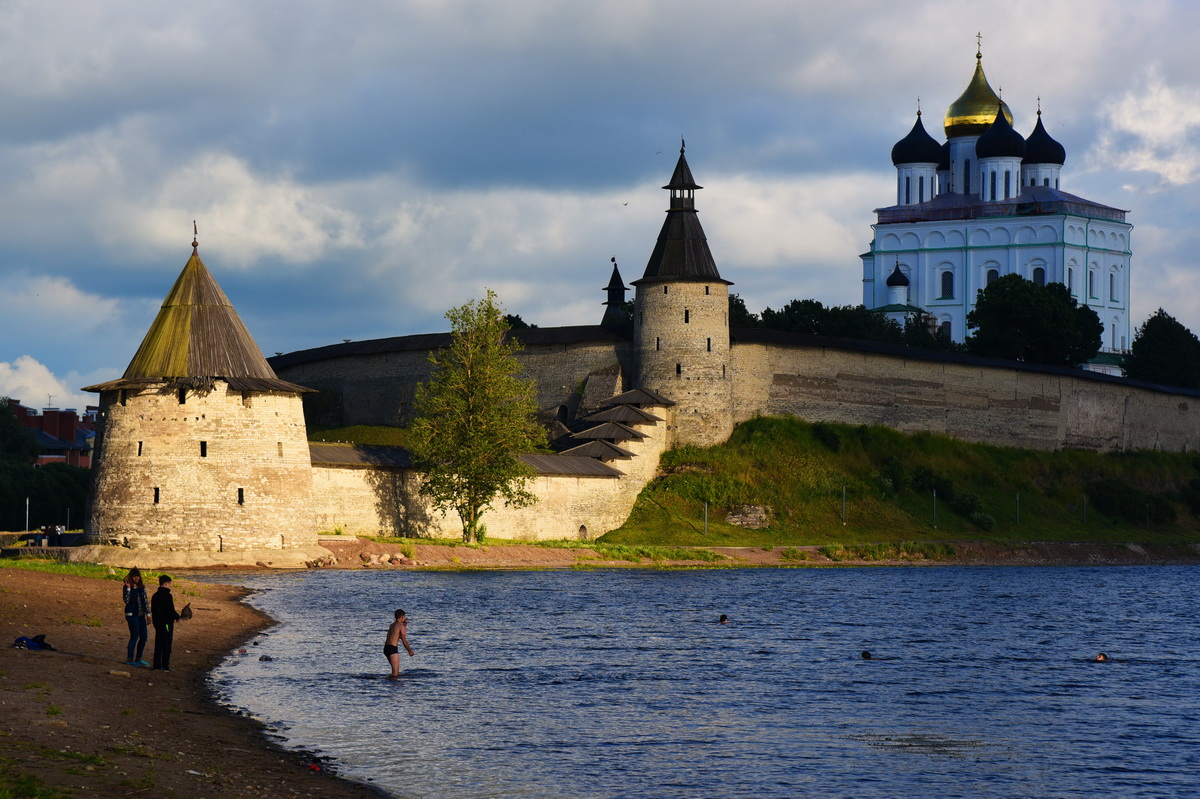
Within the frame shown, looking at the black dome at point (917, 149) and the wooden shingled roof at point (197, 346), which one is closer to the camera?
the wooden shingled roof at point (197, 346)

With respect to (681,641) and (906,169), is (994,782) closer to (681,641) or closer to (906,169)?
(681,641)

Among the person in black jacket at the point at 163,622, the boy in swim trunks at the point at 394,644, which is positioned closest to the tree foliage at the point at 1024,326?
the boy in swim trunks at the point at 394,644

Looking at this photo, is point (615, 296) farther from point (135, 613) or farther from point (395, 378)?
point (135, 613)

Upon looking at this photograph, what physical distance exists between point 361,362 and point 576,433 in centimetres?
1447

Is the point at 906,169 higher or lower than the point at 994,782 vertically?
higher

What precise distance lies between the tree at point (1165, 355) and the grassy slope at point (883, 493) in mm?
21785

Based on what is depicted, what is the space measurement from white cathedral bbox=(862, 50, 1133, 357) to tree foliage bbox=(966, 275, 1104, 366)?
17316 millimetres

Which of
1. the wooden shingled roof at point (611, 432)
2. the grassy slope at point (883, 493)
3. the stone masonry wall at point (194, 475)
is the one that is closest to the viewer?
the stone masonry wall at point (194, 475)

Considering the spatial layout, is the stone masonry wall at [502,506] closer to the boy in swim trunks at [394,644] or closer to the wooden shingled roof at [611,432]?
the wooden shingled roof at [611,432]

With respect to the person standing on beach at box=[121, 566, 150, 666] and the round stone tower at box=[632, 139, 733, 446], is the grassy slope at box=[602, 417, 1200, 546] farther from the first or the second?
the person standing on beach at box=[121, 566, 150, 666]

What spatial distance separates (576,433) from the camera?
2319 inches

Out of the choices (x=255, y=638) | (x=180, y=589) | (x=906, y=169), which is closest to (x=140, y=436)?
(x=180, y=589)

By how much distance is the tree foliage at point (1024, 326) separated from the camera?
82188mm

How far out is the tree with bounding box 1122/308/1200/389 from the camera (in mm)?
91625
